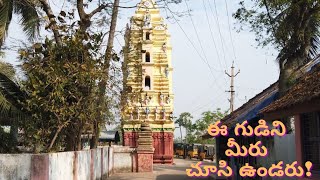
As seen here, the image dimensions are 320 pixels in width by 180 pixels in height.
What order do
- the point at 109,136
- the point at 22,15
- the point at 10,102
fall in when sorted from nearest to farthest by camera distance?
the point at 10,102, the point at 22,15, the point at 109,136

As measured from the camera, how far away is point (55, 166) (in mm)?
10523

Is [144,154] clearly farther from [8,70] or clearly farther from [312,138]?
[312,138]

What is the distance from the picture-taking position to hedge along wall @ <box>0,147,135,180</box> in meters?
8.27

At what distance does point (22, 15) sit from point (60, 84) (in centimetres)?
499

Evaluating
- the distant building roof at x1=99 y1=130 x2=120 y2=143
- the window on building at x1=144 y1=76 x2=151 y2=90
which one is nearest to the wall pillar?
the distant building roof at x1=99 y1=130 x2=120 y2=143

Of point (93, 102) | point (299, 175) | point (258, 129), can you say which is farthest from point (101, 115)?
point (299, 175)

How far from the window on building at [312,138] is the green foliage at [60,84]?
6.58m

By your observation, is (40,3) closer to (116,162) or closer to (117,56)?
(117,56)

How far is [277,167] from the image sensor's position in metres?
9.56

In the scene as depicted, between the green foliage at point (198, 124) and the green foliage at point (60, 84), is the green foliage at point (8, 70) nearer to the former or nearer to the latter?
the green foliage at point (60, 84)

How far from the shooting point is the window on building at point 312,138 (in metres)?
7.84

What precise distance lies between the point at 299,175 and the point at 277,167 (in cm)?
117

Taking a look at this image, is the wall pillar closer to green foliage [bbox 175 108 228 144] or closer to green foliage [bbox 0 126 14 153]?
green foliage [bbox 0 126 14 153]

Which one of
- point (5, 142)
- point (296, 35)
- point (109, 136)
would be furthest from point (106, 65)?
point (109, 136)
